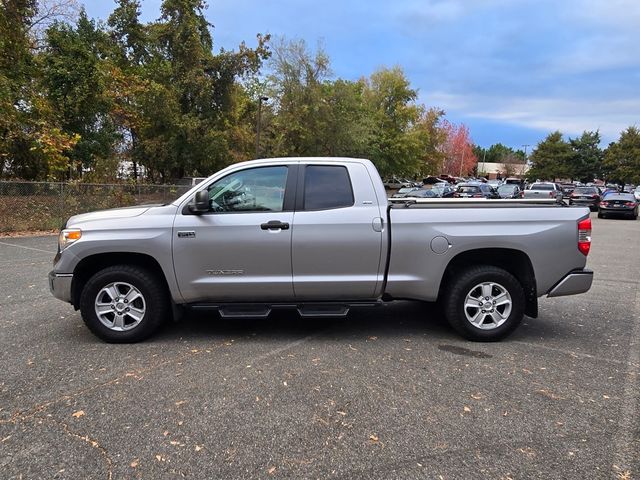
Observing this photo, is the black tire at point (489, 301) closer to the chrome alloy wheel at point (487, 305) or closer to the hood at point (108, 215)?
the chrome alloy wheel at point (487, 305)

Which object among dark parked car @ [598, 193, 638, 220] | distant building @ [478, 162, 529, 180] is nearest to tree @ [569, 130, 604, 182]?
distant building @ [478, 162, 529, 180]

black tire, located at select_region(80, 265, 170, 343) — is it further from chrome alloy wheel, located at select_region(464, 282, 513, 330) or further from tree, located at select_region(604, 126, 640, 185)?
tree, located at select_region(604, 126, 640, 185)

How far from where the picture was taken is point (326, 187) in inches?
202

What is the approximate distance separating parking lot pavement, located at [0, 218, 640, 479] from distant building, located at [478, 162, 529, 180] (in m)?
116

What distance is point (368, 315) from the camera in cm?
624

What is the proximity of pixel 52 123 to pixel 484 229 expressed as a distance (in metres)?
17.9

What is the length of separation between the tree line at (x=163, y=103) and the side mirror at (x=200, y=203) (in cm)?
1398

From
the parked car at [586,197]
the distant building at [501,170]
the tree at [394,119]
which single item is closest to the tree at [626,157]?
the tree at [394,119]

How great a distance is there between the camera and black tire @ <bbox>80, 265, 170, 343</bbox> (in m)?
4.94

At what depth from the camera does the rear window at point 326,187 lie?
5.05 m

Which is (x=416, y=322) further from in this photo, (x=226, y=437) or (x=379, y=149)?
(x=379, y=149)

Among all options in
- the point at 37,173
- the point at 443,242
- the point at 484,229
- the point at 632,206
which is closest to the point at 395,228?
the point at 443,242

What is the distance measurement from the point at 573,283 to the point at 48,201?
49.7 ft

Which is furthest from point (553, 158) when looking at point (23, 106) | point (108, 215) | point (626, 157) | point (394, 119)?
point (108, 215)
